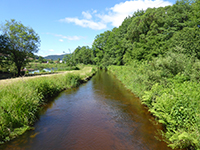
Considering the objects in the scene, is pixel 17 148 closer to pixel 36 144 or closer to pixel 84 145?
pixel 36 144

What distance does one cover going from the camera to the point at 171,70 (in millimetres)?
9547

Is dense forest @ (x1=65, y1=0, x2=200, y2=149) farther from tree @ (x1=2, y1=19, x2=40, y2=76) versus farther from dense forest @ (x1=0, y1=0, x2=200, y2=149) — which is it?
tree @ (x1=2, y1=19, x2=40, y2=76)

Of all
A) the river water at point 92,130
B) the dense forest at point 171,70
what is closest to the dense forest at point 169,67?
the dense forest at point 171,70

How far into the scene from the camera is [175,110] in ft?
17.6

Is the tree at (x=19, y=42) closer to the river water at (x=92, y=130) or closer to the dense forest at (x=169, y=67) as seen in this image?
the dense forest at (x=169, y=67)

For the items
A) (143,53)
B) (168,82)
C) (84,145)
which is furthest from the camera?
(143,53)

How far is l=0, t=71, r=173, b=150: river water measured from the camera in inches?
227

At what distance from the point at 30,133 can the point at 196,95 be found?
26.7ft

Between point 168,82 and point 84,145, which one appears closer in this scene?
point 84,145

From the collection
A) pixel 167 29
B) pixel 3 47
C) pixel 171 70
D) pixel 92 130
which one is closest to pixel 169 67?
pixel 171 70

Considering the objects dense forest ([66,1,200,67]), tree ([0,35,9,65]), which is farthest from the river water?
tree ([0,35,9,65])

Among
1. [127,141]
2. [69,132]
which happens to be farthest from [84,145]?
[127,141]

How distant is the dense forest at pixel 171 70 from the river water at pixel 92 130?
3.28 ft

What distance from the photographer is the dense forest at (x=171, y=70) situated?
516 centimetres
